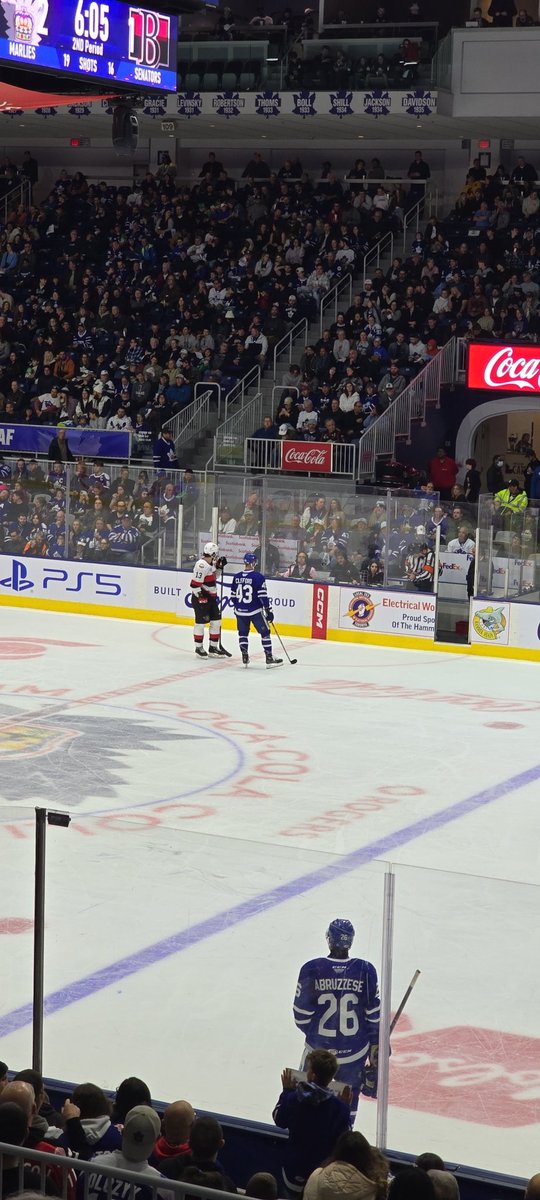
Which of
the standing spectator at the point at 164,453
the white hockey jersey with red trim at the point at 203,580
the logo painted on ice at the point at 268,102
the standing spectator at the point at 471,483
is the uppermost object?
the logo painted on ice at the point at 268,102

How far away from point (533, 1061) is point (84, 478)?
15535mm

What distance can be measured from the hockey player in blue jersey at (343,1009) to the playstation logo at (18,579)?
15.9 m

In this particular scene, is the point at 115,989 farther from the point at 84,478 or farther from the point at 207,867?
the point at 84,478

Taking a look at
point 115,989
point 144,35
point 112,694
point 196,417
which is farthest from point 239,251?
point 115,989

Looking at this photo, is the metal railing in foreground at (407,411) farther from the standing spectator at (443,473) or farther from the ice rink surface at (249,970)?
the ice rink surface at (249,970)

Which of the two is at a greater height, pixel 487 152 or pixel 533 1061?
pixel 487 152

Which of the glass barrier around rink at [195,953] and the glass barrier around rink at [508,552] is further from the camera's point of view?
the glass barrier around rink at [508,552]

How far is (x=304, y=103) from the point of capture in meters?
26.4

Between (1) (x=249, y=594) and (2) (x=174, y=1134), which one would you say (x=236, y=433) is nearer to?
(1) (x=249, y=594)

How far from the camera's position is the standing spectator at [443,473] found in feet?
73.6

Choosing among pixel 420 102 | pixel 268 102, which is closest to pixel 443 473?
pixel 420 102

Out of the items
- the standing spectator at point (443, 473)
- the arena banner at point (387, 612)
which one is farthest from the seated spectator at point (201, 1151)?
the standing spectator at point (443, 473)

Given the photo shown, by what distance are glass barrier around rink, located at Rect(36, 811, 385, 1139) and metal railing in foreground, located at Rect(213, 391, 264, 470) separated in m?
18.1

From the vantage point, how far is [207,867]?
5633mm
